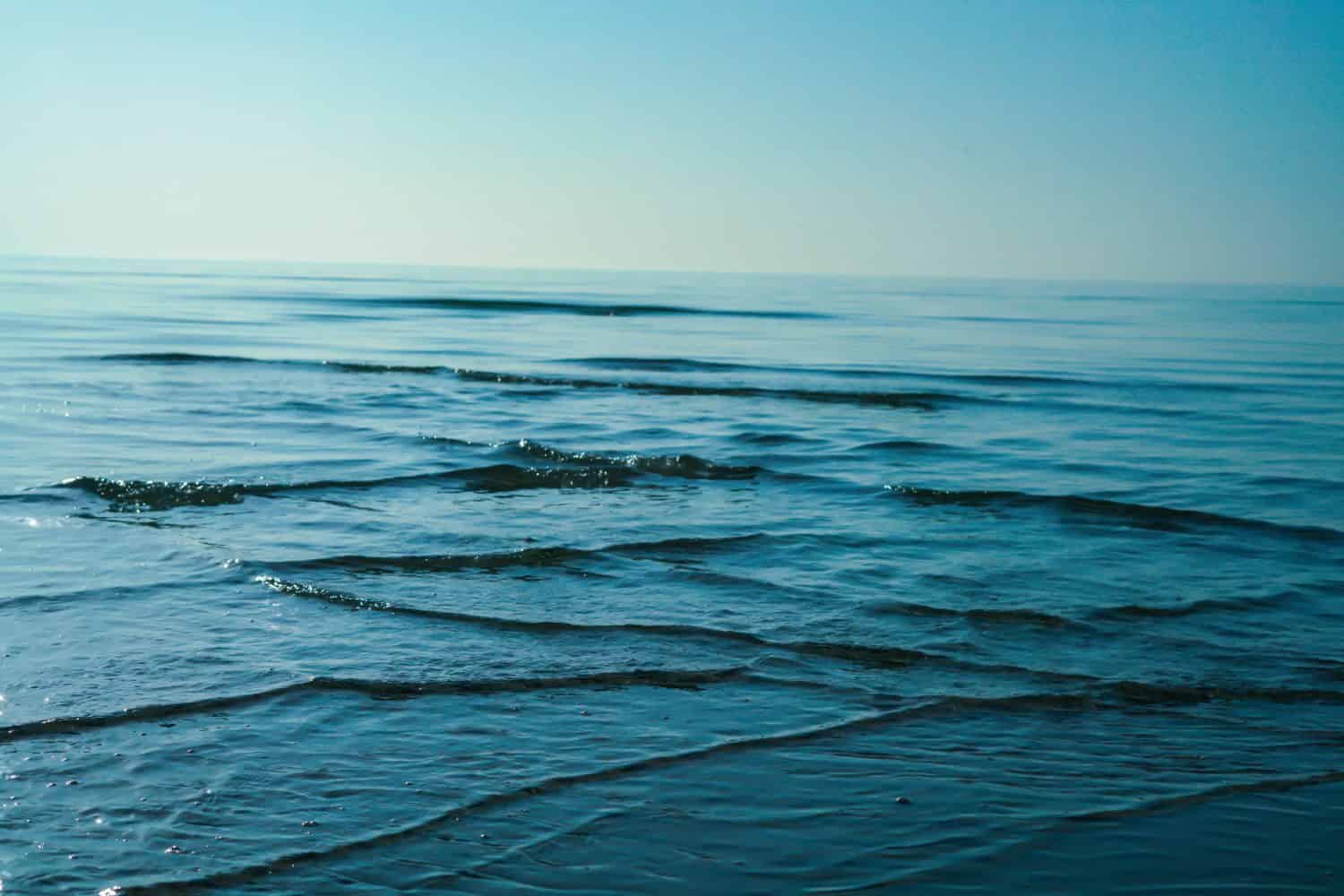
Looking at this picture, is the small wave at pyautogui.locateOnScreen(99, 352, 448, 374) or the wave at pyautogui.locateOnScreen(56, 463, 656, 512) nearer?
the wave at pyautogui.locateOnScreen(56, 463, 656, 512)

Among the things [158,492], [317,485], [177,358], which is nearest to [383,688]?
[158,492]

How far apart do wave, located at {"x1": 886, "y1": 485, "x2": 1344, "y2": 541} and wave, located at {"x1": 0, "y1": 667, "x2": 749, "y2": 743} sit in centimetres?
626

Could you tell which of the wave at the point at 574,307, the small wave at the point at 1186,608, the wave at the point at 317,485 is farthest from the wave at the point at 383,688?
the wave at the point at 574,307

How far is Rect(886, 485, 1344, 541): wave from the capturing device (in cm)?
1133

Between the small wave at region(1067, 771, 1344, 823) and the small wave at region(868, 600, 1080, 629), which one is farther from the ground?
the small wave at region(868, 600, 1080, 629)

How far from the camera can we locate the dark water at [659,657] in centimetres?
455

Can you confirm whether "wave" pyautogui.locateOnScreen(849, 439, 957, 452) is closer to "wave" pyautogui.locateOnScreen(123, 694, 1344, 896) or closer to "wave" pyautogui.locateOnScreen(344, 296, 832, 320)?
"wave" pyautogui.locateOnScreen(123, 694, 1344, 896)

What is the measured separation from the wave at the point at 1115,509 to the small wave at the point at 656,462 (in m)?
1.89

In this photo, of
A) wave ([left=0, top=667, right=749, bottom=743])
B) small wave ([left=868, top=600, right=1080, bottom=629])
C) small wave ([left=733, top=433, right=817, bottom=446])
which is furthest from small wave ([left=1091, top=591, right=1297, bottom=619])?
small wave ([left=733, top=433, right=817, bottom=446])

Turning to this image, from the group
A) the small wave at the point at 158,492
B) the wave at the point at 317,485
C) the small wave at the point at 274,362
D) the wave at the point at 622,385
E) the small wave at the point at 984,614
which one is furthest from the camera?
the small wave at the point at 274,362

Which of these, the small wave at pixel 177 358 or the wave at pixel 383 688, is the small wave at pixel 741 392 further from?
the wave at pixel 383 688

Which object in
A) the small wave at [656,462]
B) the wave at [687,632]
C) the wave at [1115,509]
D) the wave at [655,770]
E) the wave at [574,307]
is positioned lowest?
the wave at [655,770]

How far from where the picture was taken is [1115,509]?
12133mm

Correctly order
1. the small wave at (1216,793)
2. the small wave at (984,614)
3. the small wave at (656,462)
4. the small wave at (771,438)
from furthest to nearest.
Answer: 1. the small wave at (771,438)
2. the small wave at (656,462)
3. the small wave at (984,614)
4. the small wave at (1216,793)
